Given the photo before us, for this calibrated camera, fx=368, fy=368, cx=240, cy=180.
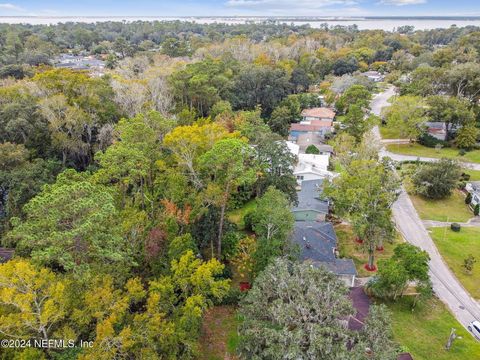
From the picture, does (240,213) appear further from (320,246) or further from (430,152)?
(430,152)

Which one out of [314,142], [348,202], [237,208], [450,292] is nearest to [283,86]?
[314,142]

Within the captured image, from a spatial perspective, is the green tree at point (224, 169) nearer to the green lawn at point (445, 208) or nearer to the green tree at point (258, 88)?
the green lawn at point (445, 208)

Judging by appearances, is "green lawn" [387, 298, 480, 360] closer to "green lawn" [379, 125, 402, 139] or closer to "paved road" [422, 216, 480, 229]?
"paved road" [422, 216, 480, 229]

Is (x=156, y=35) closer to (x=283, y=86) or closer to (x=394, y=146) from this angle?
(x=283, y=86)

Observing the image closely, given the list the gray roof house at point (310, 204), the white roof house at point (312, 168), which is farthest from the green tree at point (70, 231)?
the white roof house at point (312, 168)

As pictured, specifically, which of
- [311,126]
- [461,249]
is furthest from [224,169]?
[311,126]

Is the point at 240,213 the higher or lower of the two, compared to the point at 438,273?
higher
